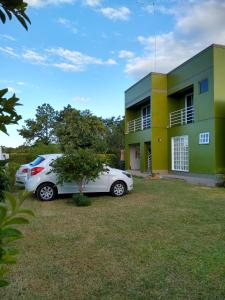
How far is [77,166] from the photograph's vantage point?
391 inches

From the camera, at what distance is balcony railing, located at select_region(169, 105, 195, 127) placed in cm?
1885

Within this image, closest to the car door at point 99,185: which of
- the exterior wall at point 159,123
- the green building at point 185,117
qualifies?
the green building at point 185,117

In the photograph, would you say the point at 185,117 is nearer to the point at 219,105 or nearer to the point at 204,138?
the point at 204,138

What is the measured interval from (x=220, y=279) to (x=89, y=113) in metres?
37.1

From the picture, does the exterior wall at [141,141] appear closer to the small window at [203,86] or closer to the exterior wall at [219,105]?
the small window at [203,86]

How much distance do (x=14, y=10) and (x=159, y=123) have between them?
20027mm

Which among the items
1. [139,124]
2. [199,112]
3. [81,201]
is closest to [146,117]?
[139,124]

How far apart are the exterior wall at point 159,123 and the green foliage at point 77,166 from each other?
36.2 ft

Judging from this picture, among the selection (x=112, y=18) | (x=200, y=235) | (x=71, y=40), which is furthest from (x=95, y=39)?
(x=200, y=235)

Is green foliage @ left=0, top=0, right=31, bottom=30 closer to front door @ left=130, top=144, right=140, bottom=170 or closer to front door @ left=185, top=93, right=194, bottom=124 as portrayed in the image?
front door @ left=185, top=93, right=194, bottom=124

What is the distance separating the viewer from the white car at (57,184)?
419 inches

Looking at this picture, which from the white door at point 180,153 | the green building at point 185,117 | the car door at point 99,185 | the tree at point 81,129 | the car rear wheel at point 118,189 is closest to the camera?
the car door at point 99,185

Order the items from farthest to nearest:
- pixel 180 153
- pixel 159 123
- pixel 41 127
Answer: pixel 41 127
pixel 159 123
pixel 180 153

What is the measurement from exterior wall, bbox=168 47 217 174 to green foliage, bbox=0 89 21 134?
15.1 m
